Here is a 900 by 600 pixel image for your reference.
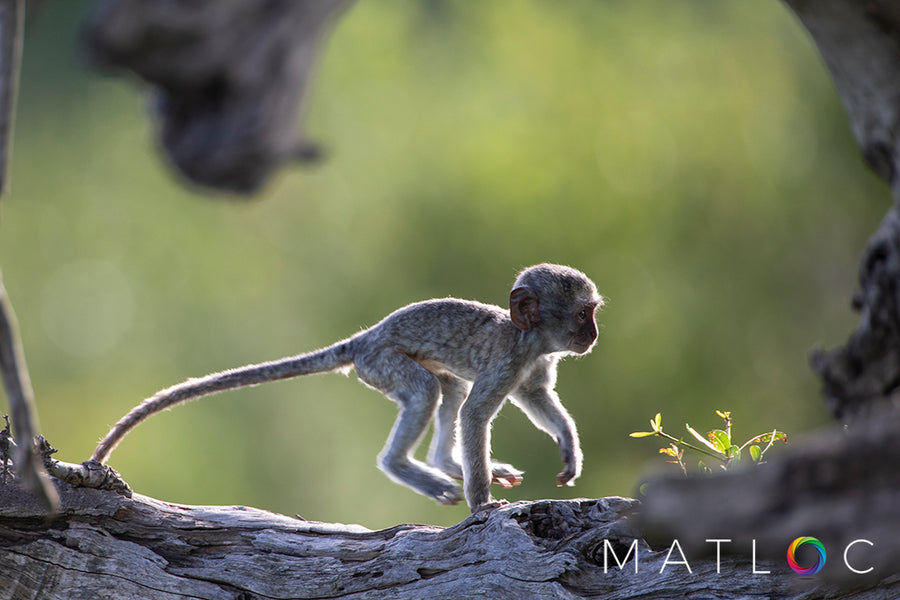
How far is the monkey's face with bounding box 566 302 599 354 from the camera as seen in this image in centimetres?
417

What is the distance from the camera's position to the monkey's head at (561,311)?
4148 mm

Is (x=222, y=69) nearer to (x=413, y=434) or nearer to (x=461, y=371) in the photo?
(x=461, y=371)

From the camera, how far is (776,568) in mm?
2941

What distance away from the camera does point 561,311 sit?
165 inches

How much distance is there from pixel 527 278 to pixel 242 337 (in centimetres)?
1098

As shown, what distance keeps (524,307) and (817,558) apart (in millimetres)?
1771

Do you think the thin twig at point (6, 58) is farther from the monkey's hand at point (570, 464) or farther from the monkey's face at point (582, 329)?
the monkey's hand at point (570, 464)

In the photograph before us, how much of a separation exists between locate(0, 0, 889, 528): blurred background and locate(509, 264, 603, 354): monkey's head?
8787 millimetres

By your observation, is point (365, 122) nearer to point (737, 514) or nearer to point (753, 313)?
point (753, 313)

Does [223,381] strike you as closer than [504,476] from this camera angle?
Yes

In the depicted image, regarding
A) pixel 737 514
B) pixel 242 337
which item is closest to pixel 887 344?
pixel 737 514

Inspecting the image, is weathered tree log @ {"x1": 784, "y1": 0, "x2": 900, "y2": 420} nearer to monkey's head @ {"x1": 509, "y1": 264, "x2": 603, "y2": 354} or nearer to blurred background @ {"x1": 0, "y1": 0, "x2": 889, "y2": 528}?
monkey's head @ {"x1": 509, "y1": 264, "x2": 603, "y2": 354}

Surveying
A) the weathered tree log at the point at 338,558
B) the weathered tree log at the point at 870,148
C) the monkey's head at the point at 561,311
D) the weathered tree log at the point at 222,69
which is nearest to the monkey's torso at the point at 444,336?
the monkey's head at the point at 561,311

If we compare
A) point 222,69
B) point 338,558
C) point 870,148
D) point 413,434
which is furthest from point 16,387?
point 222,69
